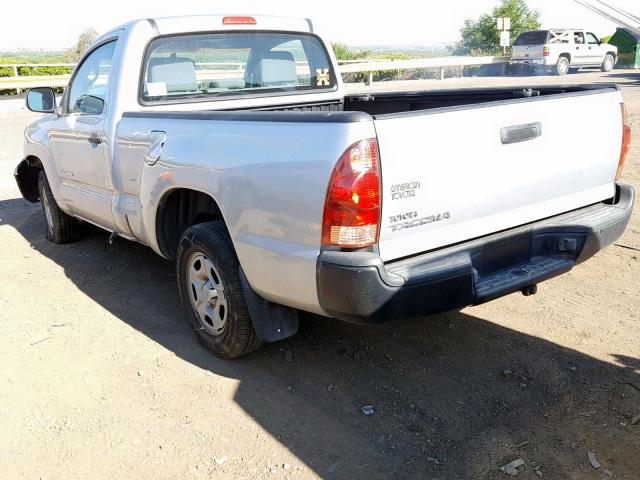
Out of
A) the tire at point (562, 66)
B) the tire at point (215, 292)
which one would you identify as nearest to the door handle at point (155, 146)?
the tire at point (215, 292)

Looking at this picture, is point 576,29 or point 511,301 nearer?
point 511,301

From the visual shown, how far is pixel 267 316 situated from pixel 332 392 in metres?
0.54

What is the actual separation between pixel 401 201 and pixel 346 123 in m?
0.43

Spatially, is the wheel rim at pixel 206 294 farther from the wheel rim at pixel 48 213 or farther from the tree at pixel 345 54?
the tree at pixel 345 54

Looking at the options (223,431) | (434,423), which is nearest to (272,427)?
(223,431)

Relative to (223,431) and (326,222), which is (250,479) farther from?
(326,222)

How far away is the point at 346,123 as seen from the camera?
2799 millimetres

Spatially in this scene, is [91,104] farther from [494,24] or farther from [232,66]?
[494,24]

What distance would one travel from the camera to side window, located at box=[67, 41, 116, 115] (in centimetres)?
473

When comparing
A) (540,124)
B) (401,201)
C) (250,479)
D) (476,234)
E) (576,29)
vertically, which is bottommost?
→ (250,479)

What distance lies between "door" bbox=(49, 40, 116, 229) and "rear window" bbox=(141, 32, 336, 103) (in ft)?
1.31

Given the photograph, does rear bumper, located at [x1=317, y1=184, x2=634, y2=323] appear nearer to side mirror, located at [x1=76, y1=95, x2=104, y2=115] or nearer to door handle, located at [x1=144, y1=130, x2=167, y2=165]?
door handle, located at [x1=144, y1=130, x2=167, y2=165]

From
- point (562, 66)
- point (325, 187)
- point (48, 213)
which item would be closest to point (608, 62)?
point (562, 66)

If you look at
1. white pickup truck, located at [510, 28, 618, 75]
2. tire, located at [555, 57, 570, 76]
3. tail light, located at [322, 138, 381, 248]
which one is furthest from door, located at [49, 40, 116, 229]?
tire, located at [555, 57, 570, 76]
